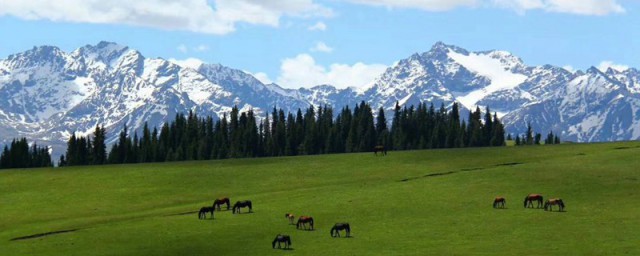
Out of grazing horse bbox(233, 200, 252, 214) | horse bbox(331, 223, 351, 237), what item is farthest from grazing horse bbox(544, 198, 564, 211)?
grazing horse bbox(233, 200, 252, 214)

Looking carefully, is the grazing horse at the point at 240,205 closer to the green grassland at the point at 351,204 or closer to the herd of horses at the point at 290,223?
the herd of horses at the point at 290,223

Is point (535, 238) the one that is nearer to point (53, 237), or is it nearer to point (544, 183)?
point (544, 183)

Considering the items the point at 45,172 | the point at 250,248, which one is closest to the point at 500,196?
the point at 250,248

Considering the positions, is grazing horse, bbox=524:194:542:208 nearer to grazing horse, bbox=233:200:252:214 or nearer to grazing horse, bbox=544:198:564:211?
grazing horse, bbox=544:198:564:211

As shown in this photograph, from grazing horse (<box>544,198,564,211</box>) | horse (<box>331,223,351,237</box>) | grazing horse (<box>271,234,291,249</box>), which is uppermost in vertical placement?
grazing horse (<box>544,198,564,211</box>)

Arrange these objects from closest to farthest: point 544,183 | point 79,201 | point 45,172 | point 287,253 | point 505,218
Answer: point 287,253 < point 505,218 < point 544,183 < point 79,201 < point 45,172

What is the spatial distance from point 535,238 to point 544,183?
29.3 m

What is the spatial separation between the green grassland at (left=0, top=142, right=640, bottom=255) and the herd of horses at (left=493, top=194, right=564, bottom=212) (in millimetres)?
885

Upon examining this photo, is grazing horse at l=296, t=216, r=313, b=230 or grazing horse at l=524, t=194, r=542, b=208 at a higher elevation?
grazing horse at l=524, t=194, r=542, b=208

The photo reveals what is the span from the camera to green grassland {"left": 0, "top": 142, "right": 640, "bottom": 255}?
71438mm

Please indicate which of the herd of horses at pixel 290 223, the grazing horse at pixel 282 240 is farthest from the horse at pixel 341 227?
the grazing horse at pixel 282 240

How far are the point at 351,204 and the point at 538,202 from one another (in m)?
16.5

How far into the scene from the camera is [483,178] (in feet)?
344

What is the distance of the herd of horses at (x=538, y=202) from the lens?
275ft
